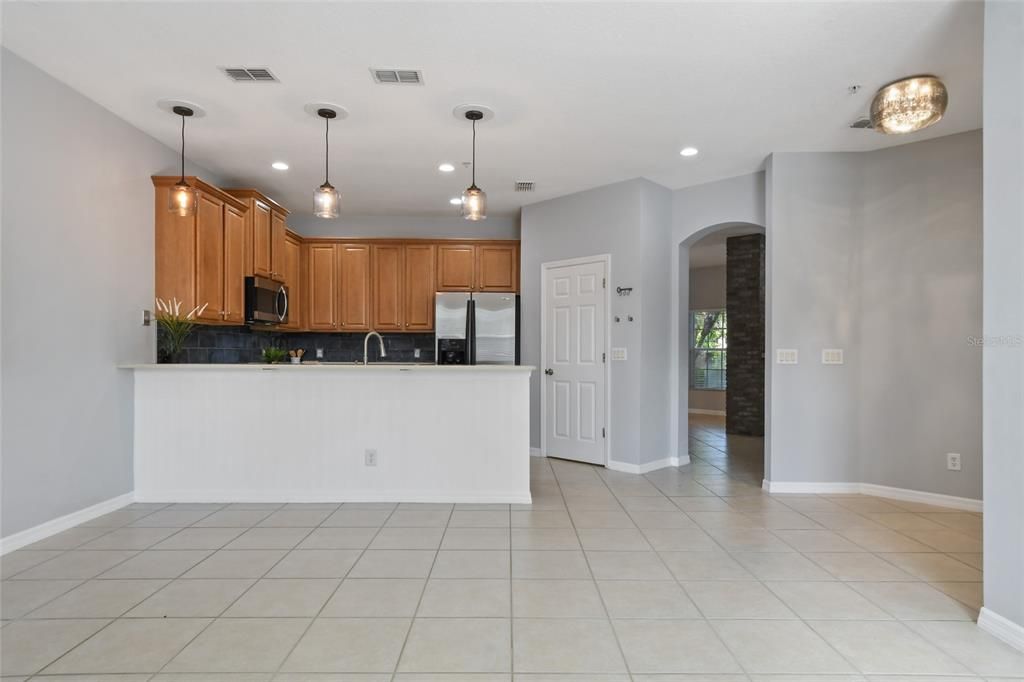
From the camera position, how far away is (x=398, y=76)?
9.74 feet

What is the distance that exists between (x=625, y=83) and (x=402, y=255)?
3675 mm

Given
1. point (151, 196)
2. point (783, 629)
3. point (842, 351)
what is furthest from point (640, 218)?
point (151, 196)

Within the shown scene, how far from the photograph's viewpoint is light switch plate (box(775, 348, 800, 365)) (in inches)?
161

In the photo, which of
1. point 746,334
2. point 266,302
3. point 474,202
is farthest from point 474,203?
point 746,334

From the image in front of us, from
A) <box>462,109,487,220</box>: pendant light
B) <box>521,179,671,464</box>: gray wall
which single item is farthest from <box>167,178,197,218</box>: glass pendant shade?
<box>521,179,671,464</box>: gray wall

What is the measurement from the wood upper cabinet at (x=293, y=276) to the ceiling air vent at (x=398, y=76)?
9.62ft

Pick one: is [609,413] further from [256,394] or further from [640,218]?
[256,394]

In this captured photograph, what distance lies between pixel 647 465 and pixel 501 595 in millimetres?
2838

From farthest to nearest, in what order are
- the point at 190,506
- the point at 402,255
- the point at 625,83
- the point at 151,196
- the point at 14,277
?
1. the point at 402,255
2. the point at 151,196
3. the point at 190,506
4. the point at 625,83
5. the point at 14,277

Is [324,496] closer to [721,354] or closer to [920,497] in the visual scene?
[920,497]

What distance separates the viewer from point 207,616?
2094mm

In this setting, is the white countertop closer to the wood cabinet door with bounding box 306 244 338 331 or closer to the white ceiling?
the white ceiling
